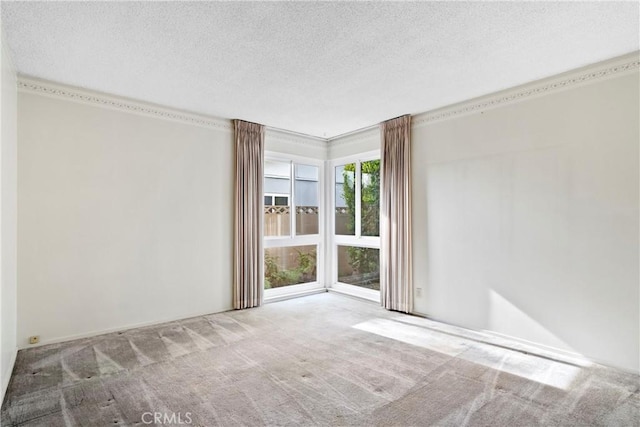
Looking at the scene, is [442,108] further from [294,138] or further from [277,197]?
[277,197]

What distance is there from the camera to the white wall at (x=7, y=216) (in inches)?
95.7

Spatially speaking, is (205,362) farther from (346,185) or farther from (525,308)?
(346,185)

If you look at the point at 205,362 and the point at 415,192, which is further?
the point at 415,192

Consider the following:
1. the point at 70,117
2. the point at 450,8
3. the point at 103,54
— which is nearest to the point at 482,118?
the point at 450,8

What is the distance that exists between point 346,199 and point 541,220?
296 cm

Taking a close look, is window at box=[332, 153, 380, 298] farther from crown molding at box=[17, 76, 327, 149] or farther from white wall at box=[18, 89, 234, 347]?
white wall at box=[18, 89, 234, 347]

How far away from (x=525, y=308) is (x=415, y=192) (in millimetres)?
1798

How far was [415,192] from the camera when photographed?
4477 mm

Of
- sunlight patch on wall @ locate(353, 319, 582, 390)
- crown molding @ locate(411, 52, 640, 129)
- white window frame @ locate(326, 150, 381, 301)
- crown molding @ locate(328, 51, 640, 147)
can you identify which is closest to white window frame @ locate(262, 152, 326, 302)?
white window frame @ locate(326, 150, 381, 301)

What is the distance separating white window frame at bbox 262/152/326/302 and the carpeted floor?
159cm

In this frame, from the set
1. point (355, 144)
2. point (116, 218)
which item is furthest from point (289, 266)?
point (116, 218)

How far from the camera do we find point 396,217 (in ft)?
15.1

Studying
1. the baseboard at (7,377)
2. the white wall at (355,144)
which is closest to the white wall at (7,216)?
the baseboard at (7,377)

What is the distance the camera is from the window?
5258 mm
